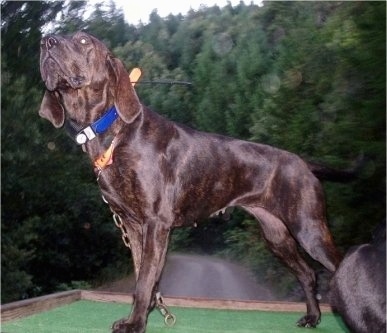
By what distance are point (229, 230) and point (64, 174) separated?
3.27m

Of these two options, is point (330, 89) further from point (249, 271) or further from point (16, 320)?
point (16, 320)

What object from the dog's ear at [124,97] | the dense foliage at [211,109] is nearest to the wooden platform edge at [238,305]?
the dense foliage at [211,109]

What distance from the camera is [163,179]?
377cm

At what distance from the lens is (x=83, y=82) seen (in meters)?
3.62

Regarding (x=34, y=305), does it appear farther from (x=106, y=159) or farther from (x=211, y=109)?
(x=211, y=109)

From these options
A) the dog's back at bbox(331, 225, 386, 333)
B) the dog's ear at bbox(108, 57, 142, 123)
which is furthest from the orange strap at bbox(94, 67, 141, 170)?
the dog's back at bbox(331, 225, 386, 333)

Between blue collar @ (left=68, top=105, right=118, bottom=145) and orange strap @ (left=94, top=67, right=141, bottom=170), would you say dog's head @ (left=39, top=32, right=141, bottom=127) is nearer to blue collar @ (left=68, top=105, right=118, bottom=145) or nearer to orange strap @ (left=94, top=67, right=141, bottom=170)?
blue collar @ (left=68, top=105, right=118, bottom=145)

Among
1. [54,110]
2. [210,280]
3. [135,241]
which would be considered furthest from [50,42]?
[210,280]

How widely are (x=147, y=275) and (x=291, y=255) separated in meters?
1.17

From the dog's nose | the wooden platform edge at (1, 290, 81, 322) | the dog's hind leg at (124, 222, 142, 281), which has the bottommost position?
the wooden platform edge at (1, 290, 81, 322)

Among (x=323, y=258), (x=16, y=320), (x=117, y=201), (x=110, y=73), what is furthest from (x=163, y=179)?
(x=16, y=320)

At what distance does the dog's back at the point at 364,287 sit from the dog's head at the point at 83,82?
1559mm

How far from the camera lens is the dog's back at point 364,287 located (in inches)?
94.5

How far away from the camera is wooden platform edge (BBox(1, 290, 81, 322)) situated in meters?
4.33
